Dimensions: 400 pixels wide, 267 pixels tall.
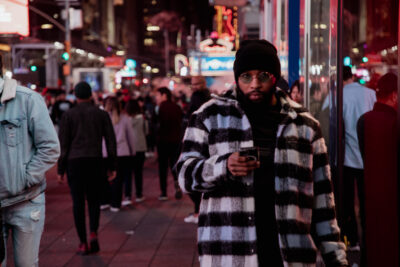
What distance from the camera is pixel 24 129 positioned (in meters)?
4.33

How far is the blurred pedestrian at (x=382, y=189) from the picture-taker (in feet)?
13.5

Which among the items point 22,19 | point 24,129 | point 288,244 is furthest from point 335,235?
point 22,19

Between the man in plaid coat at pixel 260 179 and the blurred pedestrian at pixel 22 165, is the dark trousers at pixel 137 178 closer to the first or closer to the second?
the blurred pedestrian at pixel 22 165

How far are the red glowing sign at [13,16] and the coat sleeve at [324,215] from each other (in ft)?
29.9

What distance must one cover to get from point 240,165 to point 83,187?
528 cm

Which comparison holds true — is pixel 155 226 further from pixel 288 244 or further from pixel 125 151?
pixel 288 244

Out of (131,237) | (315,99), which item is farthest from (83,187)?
(315,99)

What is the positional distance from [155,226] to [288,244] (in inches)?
264

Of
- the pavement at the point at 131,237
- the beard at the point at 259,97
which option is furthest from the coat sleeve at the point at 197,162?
the pavement at the point at 131,237

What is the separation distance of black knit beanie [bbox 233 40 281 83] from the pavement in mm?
2016

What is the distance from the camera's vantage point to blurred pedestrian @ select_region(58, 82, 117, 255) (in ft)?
26.0

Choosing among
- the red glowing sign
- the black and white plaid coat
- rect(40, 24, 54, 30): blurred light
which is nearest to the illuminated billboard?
the red glowing sign

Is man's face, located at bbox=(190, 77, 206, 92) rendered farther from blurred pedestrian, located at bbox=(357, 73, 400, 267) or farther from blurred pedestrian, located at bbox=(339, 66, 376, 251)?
blurred pedestrian, located at bbox=(357, 73, 400, 267)

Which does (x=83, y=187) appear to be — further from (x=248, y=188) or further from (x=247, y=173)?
(x=247, y=173)
